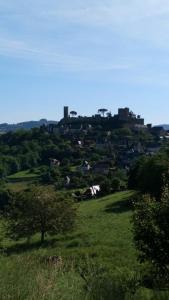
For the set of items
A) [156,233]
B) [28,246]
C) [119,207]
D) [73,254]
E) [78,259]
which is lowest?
[28,246]

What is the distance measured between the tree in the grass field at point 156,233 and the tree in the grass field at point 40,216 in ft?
81.7

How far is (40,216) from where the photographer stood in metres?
42.3

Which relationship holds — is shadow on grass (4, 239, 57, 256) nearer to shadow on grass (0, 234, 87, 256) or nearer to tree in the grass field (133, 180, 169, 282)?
shadow on grass (0, 234, 87, 256)

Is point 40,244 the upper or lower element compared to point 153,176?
lower

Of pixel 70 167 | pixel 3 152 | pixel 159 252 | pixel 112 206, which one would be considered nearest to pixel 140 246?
pixel 159 252

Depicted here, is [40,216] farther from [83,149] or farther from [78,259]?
[83,149]

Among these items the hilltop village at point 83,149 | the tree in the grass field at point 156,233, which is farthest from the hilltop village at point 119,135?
the tree in the grass field at point 156,233

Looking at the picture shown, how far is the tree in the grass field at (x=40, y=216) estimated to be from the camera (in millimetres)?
42031

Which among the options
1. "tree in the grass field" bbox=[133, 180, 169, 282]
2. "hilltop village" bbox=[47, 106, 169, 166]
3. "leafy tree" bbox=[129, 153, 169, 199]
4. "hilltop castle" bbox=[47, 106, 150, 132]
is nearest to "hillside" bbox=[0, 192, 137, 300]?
"tree in the grass field" bbox=[133, 180, 169, 282]

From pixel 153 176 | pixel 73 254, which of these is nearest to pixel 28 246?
pixel 73 254

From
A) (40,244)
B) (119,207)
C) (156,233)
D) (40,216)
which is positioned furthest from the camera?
(119,207)

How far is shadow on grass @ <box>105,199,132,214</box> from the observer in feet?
168

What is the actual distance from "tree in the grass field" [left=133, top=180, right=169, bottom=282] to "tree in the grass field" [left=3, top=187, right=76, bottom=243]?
81.7ft

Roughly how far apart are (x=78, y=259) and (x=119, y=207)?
93.1ft
